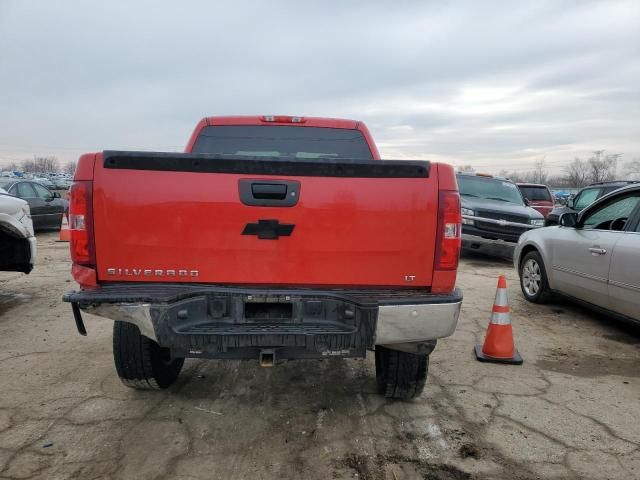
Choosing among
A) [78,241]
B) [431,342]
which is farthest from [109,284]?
[431,342]

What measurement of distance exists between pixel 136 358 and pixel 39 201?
12091 millimetres

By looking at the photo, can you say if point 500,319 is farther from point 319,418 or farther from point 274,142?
Result: point 274,142

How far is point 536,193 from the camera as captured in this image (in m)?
15.5

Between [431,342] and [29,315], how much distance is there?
5.12 metres

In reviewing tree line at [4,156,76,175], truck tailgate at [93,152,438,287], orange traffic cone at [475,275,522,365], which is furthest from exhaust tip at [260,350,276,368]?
tree line at [4,156,76,175]

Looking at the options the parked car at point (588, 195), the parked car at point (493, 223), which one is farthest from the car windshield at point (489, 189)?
the parked car at point (588, 195)

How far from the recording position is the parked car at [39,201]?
12703 mm

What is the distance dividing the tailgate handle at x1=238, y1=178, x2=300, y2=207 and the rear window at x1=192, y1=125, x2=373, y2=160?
65.8 inches

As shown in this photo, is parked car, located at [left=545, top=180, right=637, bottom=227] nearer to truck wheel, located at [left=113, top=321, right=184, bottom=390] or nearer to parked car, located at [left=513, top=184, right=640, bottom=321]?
parked car, located at [left=513, top=184, right=640, bottom=321]

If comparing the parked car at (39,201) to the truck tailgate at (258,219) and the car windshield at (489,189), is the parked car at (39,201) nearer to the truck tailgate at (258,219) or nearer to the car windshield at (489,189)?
the car windshield at (489,189)

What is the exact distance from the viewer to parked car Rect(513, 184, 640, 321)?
461cm

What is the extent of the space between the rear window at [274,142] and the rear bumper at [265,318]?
1.97m

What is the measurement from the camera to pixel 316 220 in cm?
266

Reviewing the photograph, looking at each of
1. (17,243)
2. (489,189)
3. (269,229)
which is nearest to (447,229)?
(269,229)
